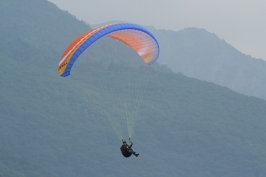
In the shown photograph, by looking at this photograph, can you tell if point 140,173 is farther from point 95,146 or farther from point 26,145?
point 26,145

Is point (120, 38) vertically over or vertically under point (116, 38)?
over

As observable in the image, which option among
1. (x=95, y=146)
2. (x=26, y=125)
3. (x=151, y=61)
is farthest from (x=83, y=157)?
(x=151, y=61)

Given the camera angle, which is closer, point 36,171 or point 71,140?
point 36,171

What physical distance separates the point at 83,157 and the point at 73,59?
153771mm

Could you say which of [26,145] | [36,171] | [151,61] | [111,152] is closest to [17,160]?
[36,171]

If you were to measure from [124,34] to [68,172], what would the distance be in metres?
144

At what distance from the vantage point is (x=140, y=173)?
18900 centimetres

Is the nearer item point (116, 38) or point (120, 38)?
point (116, 38)

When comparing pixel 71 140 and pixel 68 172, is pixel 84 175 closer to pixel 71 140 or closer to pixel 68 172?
pixel 68 172

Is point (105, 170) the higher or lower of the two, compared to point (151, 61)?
higher

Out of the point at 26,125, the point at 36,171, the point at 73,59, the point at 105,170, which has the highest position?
the point at 26,125

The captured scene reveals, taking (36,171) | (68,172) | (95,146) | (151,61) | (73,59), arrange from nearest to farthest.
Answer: (73,59)
(151,61)
(36,171)
(68,172)
(95,146)

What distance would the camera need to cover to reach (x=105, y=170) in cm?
18625

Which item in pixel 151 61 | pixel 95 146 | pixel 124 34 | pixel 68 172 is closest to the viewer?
pixel 124 34
